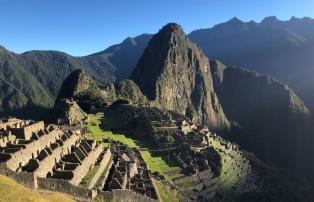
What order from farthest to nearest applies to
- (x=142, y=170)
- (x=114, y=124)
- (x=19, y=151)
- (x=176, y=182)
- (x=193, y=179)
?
1. (x=114, y=124)
2. (x=193, y=179)
3. (x=176, y=182)
4. (x=142, y=170)
5. (x=19, y=151)

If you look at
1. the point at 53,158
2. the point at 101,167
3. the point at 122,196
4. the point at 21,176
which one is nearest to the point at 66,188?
the point at 21,176

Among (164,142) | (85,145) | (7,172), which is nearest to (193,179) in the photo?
(164,142)

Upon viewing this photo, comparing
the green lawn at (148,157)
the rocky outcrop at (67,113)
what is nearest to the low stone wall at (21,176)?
the green lawn at (148,157)

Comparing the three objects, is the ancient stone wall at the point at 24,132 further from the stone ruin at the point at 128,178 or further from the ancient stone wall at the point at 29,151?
the stone ruin at the point at 128,178

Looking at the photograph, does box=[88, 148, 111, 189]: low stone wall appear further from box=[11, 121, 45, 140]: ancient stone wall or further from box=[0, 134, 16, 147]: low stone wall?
box=[0, 134, 16, 147]: low stone wall

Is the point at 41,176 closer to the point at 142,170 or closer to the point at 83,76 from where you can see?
the point at 142,170

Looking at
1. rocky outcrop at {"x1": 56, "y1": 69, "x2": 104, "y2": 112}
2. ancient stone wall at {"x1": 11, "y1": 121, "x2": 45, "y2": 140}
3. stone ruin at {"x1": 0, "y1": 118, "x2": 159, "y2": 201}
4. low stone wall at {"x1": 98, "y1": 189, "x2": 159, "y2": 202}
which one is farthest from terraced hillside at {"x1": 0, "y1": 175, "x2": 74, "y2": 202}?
rocky outcrop at {"x1": 56, "y1": 69, "x2": 104, "y2": 112}
